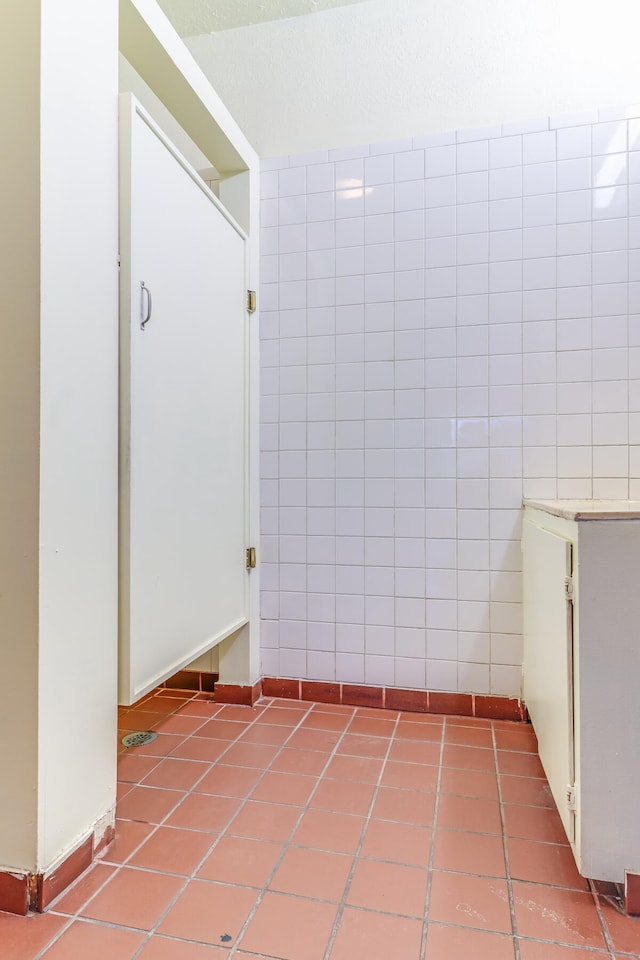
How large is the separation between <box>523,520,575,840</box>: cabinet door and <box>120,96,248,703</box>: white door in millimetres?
948

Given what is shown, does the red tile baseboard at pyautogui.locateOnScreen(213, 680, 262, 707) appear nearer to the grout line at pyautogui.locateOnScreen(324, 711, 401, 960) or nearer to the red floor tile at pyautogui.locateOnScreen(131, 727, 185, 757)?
the red floor tile at pyautogui.locateOnScreen(131, 727, 185, 757)

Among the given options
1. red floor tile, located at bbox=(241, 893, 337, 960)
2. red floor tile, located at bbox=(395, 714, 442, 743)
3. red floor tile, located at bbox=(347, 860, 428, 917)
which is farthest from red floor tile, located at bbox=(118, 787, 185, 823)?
red floor tile, located at bbox=(395, 714, 442, 743)

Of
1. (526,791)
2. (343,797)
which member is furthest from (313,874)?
(526,791)

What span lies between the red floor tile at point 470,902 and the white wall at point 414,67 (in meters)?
2.25

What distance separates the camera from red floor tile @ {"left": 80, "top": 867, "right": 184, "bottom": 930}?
988 mm

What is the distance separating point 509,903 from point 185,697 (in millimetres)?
1348

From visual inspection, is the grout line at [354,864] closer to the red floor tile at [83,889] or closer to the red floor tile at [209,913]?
the red floor tile at [209,913]

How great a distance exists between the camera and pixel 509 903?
103cm

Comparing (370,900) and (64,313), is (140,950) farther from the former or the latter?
(64,313)

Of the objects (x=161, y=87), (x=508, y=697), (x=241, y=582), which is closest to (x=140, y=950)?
(x=241, y=582)

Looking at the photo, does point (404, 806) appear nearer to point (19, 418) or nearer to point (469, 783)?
point (469, 783)

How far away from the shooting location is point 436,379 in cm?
192

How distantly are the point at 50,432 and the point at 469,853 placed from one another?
1.22m

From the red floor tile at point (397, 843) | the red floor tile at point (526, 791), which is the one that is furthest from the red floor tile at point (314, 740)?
the red floor tile at point (526, 791)
